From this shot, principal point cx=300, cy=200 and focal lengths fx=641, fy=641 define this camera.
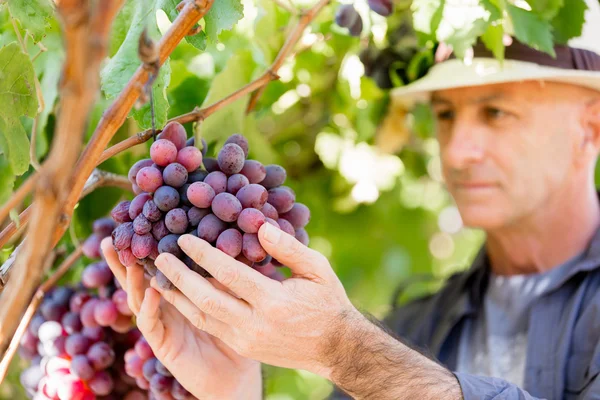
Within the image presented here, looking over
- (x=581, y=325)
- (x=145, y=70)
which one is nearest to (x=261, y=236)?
(x=145, y=70)

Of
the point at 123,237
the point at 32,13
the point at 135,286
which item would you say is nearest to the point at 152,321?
the point at 135,286

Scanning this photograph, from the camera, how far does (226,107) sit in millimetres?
1062

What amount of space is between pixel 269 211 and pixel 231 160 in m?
0.08

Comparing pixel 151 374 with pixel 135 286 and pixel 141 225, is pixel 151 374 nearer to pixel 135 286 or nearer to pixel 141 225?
pixel 135 286

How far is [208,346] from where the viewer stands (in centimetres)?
100

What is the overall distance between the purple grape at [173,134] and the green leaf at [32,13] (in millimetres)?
203

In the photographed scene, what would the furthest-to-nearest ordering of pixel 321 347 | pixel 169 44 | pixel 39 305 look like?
pixel 39 305
pixel 321 347
pixel 169 44

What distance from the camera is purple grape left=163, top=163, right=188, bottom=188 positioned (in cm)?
75

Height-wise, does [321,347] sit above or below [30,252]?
below

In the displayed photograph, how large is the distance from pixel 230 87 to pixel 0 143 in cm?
45

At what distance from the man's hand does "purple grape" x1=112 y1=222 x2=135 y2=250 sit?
7 centimetres

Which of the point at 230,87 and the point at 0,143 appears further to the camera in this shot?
the point at 230,87

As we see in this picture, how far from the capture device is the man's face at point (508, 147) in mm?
1520

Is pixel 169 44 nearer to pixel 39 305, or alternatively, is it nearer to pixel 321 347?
pixel 321 347
